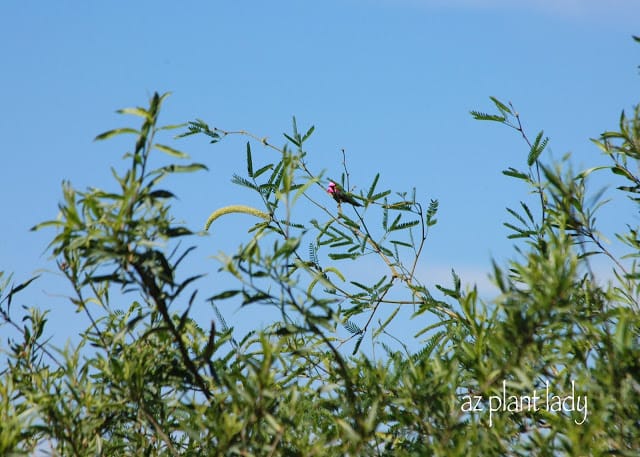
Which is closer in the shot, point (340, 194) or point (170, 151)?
point (170, 151)

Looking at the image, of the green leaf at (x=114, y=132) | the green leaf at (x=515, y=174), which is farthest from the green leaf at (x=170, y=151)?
the green leaf at (x=515, y=174)

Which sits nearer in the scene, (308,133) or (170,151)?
(170,151)

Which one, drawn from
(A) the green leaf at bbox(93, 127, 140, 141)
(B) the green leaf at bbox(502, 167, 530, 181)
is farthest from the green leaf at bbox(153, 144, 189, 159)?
(B) the green leaf at bbox(502, 167, 530, 181)

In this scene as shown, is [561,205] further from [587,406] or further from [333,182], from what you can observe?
[333,182]

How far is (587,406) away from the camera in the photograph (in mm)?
2625

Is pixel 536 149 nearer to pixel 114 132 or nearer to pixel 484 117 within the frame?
pixel 484 117

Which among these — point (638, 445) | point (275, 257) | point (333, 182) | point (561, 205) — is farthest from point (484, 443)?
point (333, 182)

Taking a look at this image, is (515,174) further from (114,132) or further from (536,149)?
(114,132)

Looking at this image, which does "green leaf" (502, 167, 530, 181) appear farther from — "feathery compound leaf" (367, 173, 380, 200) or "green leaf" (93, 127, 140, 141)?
"green leaf" (93, 127, 140, 141)

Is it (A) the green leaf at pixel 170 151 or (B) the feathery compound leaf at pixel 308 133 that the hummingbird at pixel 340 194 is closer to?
(B) the feathery compound leaf at pixel 308 133

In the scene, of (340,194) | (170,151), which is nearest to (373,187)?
(340,194)

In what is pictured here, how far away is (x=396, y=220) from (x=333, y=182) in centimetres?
44

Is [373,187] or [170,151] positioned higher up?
[373,187]

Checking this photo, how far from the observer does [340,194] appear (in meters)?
4.35
